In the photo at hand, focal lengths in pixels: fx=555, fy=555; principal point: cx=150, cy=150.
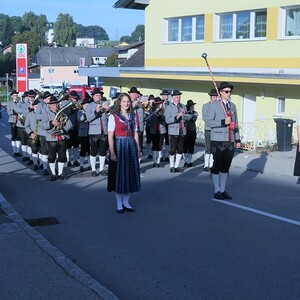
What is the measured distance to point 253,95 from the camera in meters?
21.4

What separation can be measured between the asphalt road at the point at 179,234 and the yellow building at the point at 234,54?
809 cm

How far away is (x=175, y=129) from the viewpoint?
528 inches

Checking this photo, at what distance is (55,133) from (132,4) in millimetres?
17279

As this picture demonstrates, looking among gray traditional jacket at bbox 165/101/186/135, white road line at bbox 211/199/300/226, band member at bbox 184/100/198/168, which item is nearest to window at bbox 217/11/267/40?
band member at bbox 184/100/198/168

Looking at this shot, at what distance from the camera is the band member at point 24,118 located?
15.1 metres

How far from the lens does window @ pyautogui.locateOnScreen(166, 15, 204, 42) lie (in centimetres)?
2447

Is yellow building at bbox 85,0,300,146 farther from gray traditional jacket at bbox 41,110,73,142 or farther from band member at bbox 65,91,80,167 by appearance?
gray traditional jacket at bbox 41,110,73,142

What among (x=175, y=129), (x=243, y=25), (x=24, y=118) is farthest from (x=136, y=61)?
(x=175, y=129)

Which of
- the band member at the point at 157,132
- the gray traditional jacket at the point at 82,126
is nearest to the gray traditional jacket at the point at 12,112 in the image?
the gray traditional jacket at the point at 82,126

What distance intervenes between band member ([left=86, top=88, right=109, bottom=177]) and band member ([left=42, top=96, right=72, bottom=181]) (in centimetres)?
79

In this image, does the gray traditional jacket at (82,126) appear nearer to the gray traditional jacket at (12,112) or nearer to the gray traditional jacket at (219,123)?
the gray traditional jacket at (12,112)

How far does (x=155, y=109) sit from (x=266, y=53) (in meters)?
8.11

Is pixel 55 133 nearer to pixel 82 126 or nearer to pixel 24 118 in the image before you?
pixel 82 126

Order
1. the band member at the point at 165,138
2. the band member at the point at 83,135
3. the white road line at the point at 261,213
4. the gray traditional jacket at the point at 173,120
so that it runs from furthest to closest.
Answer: the band member at the point at 165,138 → the band member at the point at 83,135 → the gray traditional jacket at the point at 173,120 → the white road line at the point at 261,213
